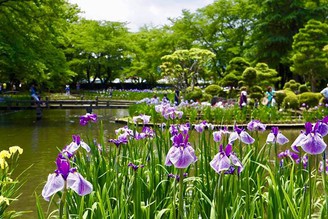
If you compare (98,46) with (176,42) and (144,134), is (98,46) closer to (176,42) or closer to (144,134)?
(176,42)

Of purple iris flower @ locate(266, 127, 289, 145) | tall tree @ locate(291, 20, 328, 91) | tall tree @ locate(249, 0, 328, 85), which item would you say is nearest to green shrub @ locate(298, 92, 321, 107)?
tall tree @ locate(291, 20, 328, 91)

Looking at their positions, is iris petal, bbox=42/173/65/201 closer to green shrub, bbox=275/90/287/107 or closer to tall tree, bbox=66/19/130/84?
green shrub, bbox=275/90/287/107

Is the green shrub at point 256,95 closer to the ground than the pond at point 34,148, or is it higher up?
higher up

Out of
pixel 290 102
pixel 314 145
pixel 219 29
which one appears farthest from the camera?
pixel 219 29

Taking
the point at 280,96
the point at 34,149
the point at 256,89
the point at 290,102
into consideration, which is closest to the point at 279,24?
the point at 256,89

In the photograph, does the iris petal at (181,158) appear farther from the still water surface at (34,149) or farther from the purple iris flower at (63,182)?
the still water surface at (34,149)

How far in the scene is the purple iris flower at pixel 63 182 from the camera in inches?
69.1

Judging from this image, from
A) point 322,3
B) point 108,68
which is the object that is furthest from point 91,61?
point 322,3

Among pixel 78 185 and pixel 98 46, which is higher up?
pixel 98 46

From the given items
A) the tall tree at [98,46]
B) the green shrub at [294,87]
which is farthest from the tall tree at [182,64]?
the tall tree at [98,46]

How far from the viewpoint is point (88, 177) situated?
A: 331 cm

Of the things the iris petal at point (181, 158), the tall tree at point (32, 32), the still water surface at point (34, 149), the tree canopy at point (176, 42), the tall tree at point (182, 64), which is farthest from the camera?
the tall tree at point (182, 64)

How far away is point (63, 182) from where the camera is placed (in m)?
1.78

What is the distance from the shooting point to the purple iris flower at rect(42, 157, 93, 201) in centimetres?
175
